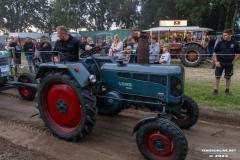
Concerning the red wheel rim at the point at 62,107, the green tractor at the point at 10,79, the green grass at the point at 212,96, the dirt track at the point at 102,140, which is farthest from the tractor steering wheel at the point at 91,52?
the green grass at the point at 212,96

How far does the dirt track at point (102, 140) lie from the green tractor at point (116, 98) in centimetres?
22

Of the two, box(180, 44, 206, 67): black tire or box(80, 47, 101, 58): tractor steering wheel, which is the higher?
box(80, 47, 101, 58): tractor steering wheel

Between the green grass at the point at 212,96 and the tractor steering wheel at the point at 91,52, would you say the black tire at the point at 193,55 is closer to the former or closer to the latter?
the green grass at the point at 212,96

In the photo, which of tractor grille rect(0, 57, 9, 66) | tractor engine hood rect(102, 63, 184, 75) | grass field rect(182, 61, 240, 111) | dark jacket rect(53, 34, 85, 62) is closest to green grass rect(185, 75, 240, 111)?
grass field rect(182, 61, 240, 111)

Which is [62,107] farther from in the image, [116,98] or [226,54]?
[226,54]

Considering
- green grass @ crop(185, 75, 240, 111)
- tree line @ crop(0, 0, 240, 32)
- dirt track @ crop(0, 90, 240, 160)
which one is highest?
tree line @ crop(0, 0, 240, 32)

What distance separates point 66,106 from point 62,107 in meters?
0.08

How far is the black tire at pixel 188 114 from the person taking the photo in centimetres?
439

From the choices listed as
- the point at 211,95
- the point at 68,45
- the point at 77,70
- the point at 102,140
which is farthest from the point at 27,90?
the point at 211,95

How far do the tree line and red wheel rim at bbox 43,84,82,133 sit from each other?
23.6 m

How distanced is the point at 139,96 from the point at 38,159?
1631 millimetres

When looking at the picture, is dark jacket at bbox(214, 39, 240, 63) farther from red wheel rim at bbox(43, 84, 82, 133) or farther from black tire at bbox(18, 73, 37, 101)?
black tire at bbox(18, 73, 37, 101)

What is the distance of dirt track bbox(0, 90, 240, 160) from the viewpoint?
3.70 m

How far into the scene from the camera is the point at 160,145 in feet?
11.1
